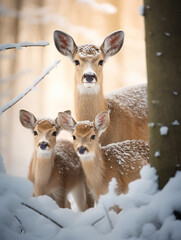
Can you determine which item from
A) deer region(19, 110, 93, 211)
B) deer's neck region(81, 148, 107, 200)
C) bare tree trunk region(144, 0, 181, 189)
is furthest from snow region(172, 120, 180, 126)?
deer region(19, 110, 93, 211)

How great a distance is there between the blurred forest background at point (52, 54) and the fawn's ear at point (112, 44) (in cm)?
217

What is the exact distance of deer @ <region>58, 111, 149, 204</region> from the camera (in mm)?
2412

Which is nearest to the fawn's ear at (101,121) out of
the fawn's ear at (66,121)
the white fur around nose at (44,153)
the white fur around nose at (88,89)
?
the fawn's ear at (66,121)

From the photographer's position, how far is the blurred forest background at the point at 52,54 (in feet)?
16.9

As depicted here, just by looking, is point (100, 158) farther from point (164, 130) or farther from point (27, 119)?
point (164, 130)

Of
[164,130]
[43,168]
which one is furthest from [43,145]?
[164,130]

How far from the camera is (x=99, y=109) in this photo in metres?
2.76

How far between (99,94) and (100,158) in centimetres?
54

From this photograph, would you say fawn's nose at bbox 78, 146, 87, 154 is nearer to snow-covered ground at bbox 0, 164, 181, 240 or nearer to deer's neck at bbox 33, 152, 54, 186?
deer's neck at bbox 33, 152, 54, 186

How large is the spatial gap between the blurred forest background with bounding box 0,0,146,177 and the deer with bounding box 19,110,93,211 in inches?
86.8

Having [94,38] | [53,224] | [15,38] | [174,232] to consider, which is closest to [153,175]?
[174,232]

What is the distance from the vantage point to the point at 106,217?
167 centimetres

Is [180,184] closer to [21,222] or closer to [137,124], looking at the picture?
[21,222]

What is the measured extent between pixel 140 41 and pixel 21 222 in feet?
13.0
